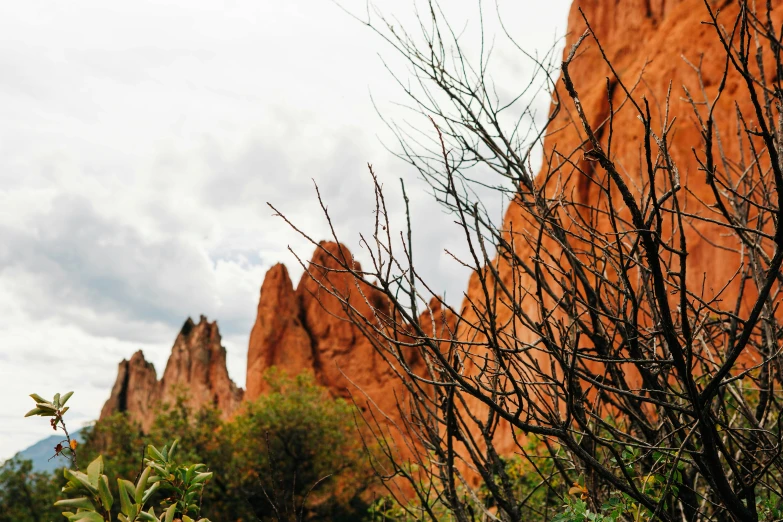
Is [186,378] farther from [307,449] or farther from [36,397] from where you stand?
[36,397]

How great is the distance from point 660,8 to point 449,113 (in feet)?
55.9

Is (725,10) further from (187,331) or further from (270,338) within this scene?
(187,331)

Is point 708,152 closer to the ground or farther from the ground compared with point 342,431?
closer to the ground

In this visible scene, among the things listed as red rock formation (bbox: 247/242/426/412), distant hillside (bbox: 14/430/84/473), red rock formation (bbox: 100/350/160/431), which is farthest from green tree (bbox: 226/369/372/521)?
red rock formation (bbox: 100/350/160/431)

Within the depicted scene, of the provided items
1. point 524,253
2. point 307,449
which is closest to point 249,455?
point 307,449

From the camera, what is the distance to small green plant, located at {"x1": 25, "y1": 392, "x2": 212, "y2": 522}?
1008 millimetres

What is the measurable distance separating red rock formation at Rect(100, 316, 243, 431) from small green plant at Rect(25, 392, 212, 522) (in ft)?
105

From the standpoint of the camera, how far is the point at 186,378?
33656 mm

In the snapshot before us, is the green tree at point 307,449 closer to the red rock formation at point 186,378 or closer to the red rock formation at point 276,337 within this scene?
the red rock formation at point 276,337

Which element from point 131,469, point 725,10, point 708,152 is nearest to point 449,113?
point 708,152

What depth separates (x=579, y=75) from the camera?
18.5 metres

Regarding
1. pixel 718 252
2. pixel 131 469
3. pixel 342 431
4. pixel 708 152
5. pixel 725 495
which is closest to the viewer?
pixel 708 152

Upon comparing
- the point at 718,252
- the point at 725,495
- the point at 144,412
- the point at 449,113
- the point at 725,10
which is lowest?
the point at 725,495

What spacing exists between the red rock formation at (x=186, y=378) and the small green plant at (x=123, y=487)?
31927 millimetres
